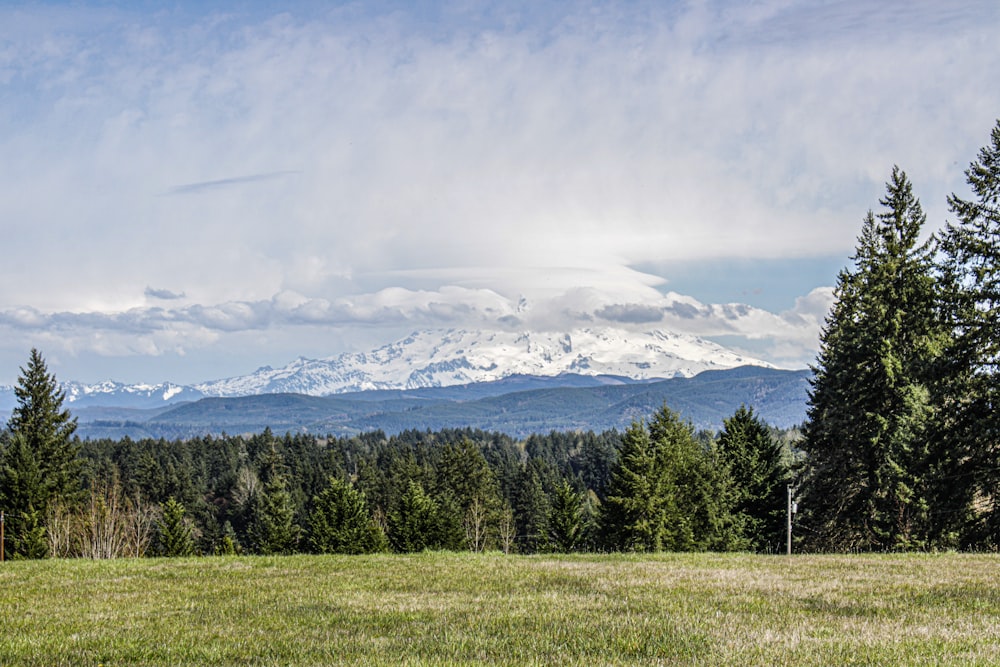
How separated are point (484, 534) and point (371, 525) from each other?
29.7m

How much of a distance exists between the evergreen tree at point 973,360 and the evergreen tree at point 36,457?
56.6 m

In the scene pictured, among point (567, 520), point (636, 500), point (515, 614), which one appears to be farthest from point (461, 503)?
point (515, 614)

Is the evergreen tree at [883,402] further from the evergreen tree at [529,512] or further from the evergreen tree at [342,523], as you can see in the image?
the evergreen tree at [529,512]

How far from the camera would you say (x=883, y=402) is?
39188mm

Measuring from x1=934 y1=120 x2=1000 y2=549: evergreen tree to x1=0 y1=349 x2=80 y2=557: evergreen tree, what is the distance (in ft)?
186

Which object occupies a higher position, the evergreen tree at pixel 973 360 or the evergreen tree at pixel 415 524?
the evergreen tree at pixel 973 360

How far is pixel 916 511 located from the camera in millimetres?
38812

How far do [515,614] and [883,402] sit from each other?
31163 mm

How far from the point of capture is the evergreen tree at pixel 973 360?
3219 cm

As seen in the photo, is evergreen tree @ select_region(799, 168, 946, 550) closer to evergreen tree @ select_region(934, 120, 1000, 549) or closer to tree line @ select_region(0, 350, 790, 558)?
evergreen tree @ select_region(934, 120, 1000, 549)

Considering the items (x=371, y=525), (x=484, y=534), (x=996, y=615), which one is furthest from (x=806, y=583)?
(x=484, y=534)

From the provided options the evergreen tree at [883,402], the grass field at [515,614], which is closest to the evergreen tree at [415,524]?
the evergreen tree at [883,402]

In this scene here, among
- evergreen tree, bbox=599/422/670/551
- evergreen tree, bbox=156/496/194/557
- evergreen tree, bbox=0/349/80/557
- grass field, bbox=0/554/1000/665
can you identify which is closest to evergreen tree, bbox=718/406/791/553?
evergreen tree, bbox=599/422/670/551

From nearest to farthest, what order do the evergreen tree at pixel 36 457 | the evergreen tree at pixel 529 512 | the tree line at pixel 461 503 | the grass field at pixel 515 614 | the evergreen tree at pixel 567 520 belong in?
the grass field at pixel 515 614 < the tree line at pixel 461 503 < the evergreen tree at pixel 36 457 < the evergreen tree at pixel 567 520 < the evergreen tree at pixel 529 512
